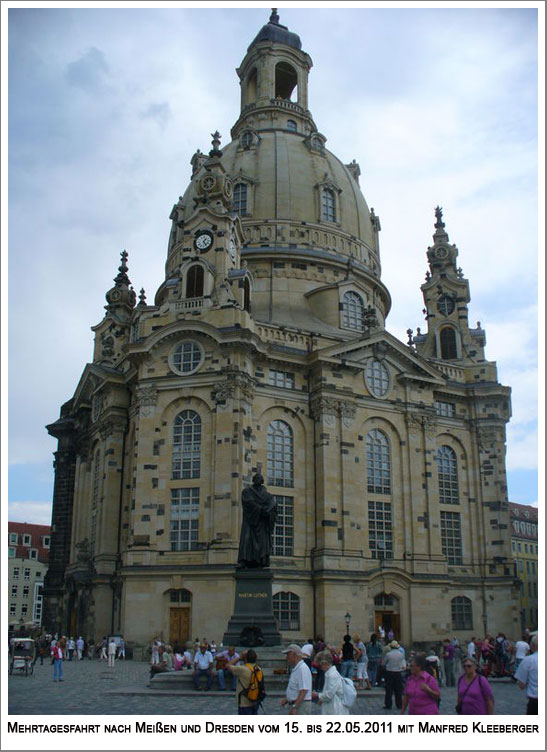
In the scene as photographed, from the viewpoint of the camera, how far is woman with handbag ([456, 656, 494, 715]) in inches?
467

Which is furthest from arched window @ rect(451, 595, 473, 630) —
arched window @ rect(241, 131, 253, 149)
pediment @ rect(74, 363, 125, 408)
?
arched window @ rect(241, 131, 253, 149)

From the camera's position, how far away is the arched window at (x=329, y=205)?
57.9 meters

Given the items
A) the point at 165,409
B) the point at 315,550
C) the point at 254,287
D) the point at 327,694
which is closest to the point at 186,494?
the point at 165,409

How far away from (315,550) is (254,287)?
19913 millimetres

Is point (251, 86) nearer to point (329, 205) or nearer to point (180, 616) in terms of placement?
point (329, 205)

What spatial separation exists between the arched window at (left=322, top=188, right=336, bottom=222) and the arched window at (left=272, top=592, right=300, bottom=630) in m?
28.5

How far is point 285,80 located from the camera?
240ft

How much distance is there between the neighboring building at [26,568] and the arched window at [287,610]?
47.8 m

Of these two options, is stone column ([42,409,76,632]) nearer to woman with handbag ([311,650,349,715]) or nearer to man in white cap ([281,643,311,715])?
man in white cap ([281,643,311,715])

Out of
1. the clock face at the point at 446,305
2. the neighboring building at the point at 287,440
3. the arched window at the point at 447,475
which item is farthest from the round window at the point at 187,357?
the clock face at the point at 446,305

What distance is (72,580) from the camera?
49.7m

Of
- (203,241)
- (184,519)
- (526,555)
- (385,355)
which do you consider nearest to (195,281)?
(203,241)

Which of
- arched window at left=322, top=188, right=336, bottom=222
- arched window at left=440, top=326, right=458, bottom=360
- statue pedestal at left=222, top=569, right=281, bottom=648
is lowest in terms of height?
statue pedestal at left=222, top=569, right=281, bottom=648

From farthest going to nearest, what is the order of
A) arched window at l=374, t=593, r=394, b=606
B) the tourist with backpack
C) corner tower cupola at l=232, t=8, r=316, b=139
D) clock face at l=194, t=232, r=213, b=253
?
corner tower cupola at l=232, t=8, r=316, b=139, clock face at l=194, t=232, r=213, b=253, arched window at l=374, t=593, r=394, b=606, the tourist with backpack
